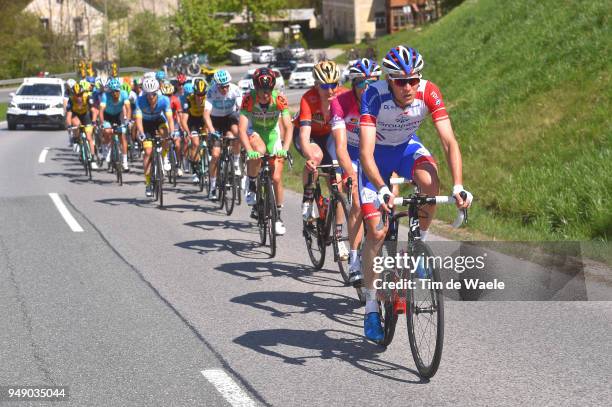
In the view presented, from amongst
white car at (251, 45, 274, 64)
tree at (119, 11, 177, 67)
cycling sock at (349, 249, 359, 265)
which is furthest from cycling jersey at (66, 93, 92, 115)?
white car at (251, 45, 274, 64)

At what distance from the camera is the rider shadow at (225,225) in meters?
13.1

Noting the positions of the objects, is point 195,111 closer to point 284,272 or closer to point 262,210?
point 262,210

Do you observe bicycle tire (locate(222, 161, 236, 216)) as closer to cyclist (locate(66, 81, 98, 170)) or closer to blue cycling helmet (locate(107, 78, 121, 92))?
blue cycling helmet (locate(107, 78, 121, 92))

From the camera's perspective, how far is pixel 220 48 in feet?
352

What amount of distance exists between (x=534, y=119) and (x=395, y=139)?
10274 mm

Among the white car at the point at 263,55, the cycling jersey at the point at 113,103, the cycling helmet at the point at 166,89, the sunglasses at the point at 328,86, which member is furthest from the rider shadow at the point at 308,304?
the white car at the point at 263,55

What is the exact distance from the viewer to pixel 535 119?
55.3 feet

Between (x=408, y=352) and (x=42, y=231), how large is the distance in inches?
307

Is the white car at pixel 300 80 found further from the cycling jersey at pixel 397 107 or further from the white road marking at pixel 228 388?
the white road marking at pixel 228 388

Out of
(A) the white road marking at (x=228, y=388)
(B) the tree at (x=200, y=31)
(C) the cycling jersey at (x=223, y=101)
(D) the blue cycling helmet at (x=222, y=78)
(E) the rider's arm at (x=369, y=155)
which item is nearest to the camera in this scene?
(A) the white road marking at (x=228, y=388)

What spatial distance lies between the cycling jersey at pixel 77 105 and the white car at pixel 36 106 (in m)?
14.8

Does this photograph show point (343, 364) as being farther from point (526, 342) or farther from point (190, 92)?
point (190, 92)

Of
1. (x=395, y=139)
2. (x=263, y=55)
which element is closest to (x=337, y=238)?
(x=395, y=139)

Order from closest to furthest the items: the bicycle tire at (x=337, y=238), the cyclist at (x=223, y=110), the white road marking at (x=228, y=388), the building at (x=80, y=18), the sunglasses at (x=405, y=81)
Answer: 1. the white road marking at (x=228, y=388)
2. the sunglasses at (x=405, y=81)
3. the bicycle tire at (x=337, y=238)
4. the cyclist at (x=223, y=110)
5. the building at (x=80, y=18)
